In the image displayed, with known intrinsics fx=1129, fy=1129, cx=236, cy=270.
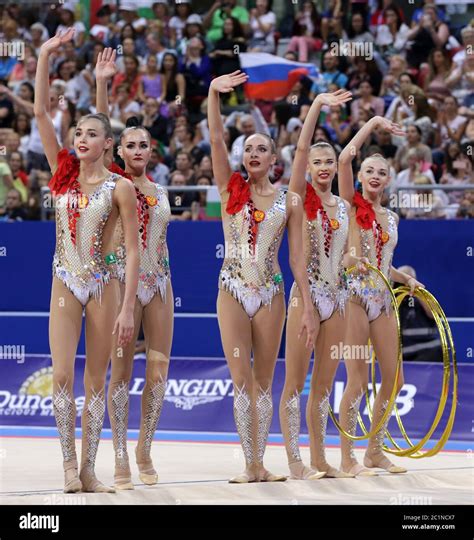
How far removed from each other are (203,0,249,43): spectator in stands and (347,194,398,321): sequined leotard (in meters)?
6.06

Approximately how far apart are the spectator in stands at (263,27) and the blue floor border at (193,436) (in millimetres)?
5298

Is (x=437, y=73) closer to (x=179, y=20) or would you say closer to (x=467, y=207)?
(x=467, y=207)

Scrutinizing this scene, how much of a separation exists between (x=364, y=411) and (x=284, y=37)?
17.5 ft

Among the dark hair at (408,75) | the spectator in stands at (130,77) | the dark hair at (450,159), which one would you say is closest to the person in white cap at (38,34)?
the spectator in stands at (130,77)

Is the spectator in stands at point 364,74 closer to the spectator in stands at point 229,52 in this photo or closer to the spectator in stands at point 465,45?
the spectator in stands at point 465,45

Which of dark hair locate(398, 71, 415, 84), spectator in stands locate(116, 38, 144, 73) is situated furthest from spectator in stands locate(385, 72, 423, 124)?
spectator in stands locate(116, 38, 144, 73)

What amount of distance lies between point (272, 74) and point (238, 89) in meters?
0.45

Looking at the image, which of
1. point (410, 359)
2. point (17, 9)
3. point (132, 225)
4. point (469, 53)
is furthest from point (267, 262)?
point (17, 9)

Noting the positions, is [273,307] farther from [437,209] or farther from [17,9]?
[17,9]

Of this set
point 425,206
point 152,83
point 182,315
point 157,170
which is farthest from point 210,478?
point 152,83

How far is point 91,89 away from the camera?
12.4 metres

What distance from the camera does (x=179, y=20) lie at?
1270cm

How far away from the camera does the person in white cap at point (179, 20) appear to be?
496 inches

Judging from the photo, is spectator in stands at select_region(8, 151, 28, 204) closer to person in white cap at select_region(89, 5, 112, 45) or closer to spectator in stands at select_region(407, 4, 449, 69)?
person in white cap at select_region(89, 5, 112, 45)
